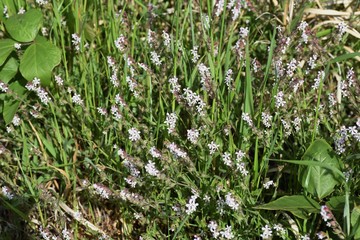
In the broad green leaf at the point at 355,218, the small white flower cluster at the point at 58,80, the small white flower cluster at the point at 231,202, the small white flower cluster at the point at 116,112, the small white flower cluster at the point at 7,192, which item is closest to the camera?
the broad green leaf at the point at 355,218

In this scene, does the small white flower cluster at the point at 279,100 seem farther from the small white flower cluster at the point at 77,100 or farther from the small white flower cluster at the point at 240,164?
the small white flower cluster at the point at 77,100

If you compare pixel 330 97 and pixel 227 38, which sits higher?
pixel 227 38

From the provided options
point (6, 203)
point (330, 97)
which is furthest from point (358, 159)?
point (6, 203)

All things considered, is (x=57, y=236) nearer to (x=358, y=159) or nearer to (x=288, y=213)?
(x=288, y=213)

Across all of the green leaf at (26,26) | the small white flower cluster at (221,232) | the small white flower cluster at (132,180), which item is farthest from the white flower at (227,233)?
the green leaf at (26,26)

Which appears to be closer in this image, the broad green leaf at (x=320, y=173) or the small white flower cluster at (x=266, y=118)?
the broad green leaf at (x=320, y=173)

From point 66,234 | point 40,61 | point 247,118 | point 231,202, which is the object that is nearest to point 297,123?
point 247,118
